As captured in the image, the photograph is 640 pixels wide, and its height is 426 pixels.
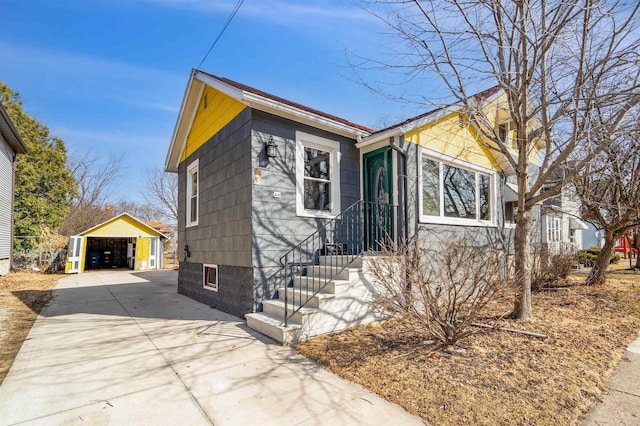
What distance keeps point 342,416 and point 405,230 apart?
3920mm

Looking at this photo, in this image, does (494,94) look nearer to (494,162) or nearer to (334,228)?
(494,162)

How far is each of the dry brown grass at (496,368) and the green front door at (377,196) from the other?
6.66 ft

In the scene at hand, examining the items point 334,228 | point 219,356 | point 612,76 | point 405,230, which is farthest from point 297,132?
point 612,76

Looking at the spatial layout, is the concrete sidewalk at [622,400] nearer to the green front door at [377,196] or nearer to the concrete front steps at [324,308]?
the concrete front steps at [324,308]

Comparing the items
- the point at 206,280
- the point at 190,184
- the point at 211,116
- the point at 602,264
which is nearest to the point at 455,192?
the point at 602,264

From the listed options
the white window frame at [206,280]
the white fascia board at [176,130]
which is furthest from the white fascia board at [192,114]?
the white window frame at [206,280]

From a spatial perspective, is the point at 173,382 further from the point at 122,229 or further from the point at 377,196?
the point at 122,229

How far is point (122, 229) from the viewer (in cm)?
1750

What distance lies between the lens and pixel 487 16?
5160mm

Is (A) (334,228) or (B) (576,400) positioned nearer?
(B) (576,400)

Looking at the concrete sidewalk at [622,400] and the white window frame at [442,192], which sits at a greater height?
the white window frame at [442,192]

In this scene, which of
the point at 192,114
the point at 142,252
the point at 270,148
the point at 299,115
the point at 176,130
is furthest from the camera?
the point at 142,252

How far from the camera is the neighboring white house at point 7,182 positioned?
42.1ft

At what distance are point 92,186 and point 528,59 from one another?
29.8m
